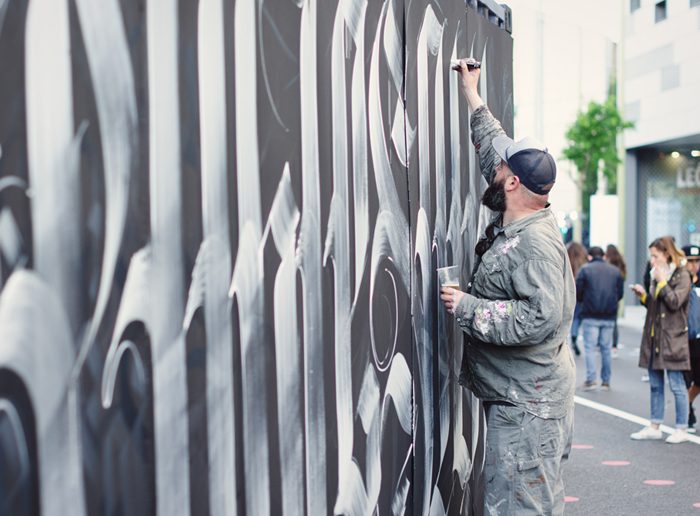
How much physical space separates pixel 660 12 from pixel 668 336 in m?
17.7

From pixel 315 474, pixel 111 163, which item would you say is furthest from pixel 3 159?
pixel 315 474

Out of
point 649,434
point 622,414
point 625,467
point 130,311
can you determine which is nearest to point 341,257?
point 130,311

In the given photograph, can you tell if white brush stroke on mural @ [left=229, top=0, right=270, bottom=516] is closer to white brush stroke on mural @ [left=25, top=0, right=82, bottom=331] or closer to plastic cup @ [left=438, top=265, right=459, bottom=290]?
white brush stroke on mural @ [left=25, top=0, right=82, bottom=331]

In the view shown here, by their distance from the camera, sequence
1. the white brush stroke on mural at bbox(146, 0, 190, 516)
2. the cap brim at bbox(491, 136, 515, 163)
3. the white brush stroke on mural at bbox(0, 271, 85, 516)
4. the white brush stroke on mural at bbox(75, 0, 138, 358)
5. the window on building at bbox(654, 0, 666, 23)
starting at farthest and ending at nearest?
the window on building at bbox(654, 0, 666, 23) → the cap brim at bbox(491, 136, 515, 163) → the white brush stroke on mural at bbox(146, 0, 190, 516) → the white brush stroke on mural at bbox(75, 0, 138, 358) → the white brush stroke on mural at bbox(0, 271, 85, 516)

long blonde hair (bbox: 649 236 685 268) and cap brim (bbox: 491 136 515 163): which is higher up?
cap brim (bbox: 491 136 515 163)

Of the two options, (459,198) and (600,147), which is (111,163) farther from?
(600,147)

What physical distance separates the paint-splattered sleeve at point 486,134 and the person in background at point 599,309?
6047 mm

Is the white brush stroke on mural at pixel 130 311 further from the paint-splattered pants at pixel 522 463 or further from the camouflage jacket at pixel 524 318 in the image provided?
the paint-splattered pants at pixel 522 463

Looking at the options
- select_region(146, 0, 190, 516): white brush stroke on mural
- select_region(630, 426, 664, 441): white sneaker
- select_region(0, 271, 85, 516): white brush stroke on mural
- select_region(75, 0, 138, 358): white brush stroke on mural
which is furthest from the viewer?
select_region(630, 426, 664, 441): white sneaker

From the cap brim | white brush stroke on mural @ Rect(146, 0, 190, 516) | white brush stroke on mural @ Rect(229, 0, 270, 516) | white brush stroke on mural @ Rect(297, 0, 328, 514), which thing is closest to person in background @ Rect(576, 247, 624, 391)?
the cap brim

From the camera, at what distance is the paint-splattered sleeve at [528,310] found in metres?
2.57

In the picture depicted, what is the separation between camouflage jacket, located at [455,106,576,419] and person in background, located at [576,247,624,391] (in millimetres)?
6279

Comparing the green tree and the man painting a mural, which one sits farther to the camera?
the green tree

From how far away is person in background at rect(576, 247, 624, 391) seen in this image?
8719 mm
